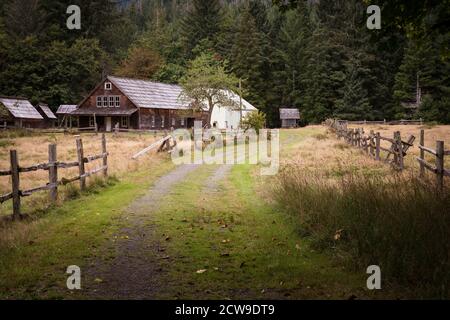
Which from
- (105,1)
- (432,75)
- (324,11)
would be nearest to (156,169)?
(432,75)

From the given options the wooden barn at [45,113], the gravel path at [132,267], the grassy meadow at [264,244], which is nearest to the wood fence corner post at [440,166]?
the grassy meadow at [264,244]

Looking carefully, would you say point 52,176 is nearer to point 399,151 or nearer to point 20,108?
point 399,151

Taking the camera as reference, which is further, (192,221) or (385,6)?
(192,221)

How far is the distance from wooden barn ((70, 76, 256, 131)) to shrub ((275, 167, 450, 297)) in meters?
47.5

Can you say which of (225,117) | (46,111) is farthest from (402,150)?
(46,111)

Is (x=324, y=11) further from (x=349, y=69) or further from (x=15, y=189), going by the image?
(x=15, y=189)

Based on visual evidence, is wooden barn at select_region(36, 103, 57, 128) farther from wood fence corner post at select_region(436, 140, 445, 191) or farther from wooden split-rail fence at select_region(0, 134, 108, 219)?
wood fence corner post at select_region(436, 140, 445, 191)

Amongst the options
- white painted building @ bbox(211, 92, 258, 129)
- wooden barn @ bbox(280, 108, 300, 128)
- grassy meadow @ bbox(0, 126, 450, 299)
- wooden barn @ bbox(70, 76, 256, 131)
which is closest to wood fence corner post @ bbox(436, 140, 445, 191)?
grassy meadow @ bbox(0, 126, 450, 299)

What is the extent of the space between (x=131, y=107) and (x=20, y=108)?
1736 cm

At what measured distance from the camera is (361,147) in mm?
26516

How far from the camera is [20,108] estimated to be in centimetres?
6225

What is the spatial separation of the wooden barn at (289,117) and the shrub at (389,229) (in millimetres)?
64362
